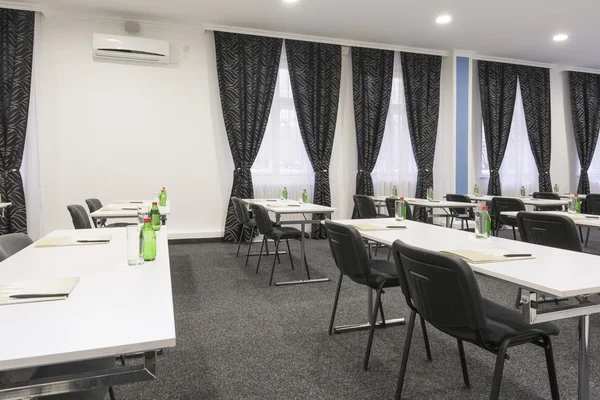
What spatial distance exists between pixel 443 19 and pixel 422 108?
1660mm

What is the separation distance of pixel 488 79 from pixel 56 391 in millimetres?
8057

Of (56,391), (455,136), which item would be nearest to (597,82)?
(455,136)

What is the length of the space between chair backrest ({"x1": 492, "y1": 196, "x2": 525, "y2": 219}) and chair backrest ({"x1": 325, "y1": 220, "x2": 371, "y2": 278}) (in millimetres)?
3294

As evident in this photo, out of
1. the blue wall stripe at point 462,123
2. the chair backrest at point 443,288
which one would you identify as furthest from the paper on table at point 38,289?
the blue wall stripe at point 462,123

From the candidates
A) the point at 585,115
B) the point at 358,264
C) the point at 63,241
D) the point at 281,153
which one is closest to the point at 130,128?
the point at 281,153

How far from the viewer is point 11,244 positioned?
2072 millimetres

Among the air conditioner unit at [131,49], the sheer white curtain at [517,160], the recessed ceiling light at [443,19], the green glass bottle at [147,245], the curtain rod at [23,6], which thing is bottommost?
the green glass bottle at [147,245]

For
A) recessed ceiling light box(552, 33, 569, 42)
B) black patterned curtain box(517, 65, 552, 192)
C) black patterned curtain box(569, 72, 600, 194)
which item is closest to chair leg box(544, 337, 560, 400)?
recessed ceiling light box(552, 33, 569, 42)

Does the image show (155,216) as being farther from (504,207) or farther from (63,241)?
(504,207)

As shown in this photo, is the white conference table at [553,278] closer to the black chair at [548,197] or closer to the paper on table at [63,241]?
the paper on table at [63,241]

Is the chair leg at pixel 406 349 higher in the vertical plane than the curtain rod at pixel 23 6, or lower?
lower

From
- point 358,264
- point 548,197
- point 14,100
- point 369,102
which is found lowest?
point 358,264

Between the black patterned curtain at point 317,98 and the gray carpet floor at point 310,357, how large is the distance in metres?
3.14

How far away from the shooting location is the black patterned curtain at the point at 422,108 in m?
6.96
